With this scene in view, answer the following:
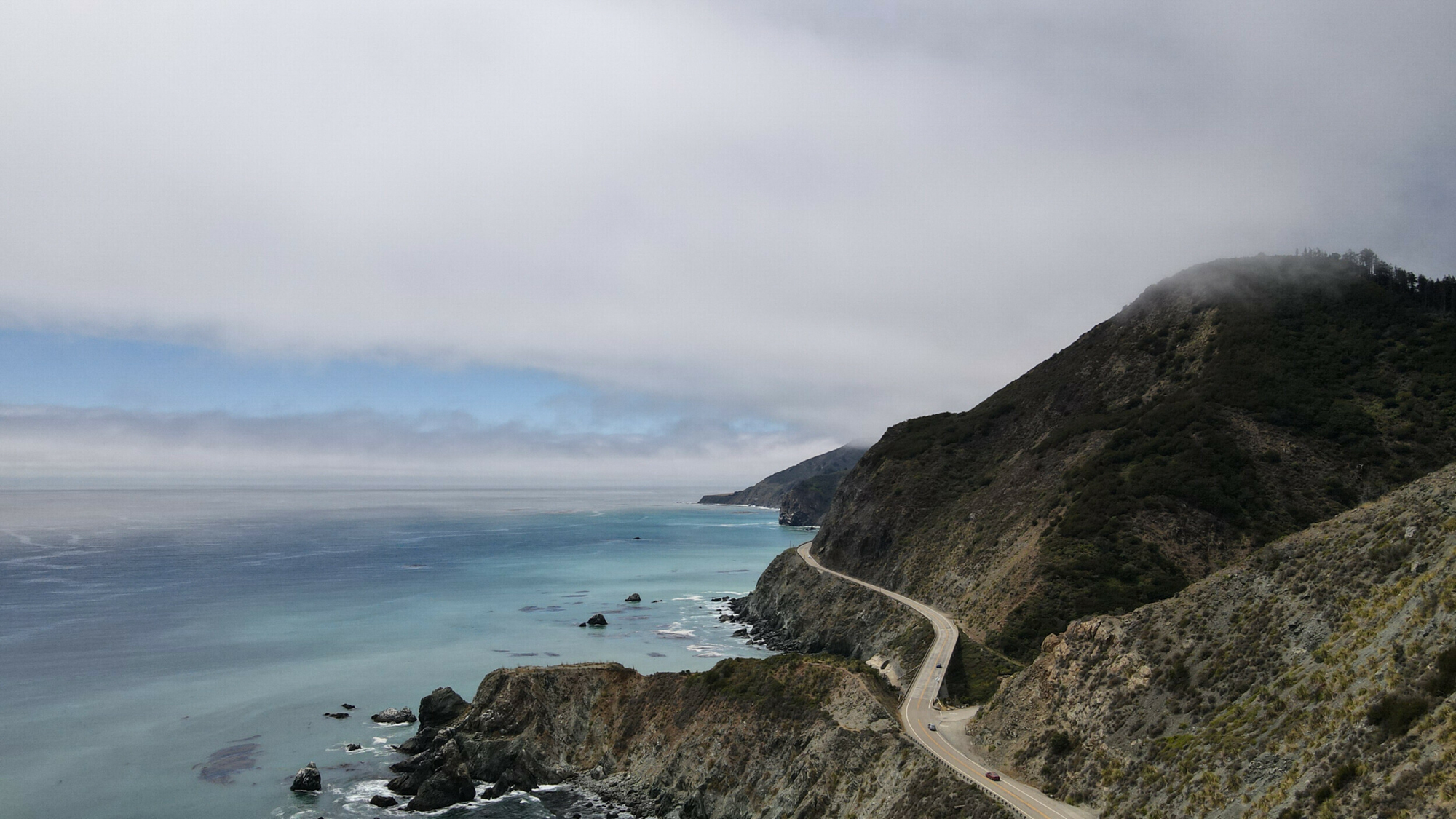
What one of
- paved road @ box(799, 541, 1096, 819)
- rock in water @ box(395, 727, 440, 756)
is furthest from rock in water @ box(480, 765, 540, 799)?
paved road @ box(799, 541, 1096, 819)

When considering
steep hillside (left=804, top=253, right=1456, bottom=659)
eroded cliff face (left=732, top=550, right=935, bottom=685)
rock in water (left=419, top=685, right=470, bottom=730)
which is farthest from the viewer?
eroded cliff face (left=732, top=550, right=935, bottom=685)

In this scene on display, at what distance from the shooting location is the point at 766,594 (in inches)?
4328

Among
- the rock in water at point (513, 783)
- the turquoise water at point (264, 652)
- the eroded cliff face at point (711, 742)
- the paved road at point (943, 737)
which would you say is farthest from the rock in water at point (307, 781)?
the paved road at point (943, 737)

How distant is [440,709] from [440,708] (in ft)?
0.18

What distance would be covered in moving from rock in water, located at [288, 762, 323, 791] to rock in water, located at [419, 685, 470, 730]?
9.70m

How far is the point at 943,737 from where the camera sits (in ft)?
139

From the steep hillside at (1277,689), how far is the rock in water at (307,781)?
136 feet

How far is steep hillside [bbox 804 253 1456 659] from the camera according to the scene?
65750 millimetres

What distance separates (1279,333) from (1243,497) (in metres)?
35.7

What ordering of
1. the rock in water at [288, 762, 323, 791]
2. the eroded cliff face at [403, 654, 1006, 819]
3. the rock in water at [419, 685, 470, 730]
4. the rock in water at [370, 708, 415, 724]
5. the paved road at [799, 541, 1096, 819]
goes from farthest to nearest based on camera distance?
the rock in water at [370, 708, 415, 724] → the rock in water at [419, 685, 470, 730] → the rock in water at [288, 762, 323, 791] → the eroded cliff face at [403, 654, 1006, 819] → the paved road at [799, 541, 1096, 819]

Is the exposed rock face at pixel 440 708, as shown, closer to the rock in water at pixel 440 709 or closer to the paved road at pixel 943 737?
the rock in water at pixel 440 709

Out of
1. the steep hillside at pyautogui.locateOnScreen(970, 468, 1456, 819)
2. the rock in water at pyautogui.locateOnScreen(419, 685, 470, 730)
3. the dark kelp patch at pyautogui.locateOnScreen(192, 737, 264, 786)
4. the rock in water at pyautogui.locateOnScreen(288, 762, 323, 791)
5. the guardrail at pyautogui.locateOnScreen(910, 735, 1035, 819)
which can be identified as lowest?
the dark kelp patch at pyautogui.locateOnScreen(192, 737, 264, 786)

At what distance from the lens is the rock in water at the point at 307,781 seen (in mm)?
48312

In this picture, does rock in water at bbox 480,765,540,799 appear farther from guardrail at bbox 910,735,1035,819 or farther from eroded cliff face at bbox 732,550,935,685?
eroded cliff face at bbox 732,550,935,685
